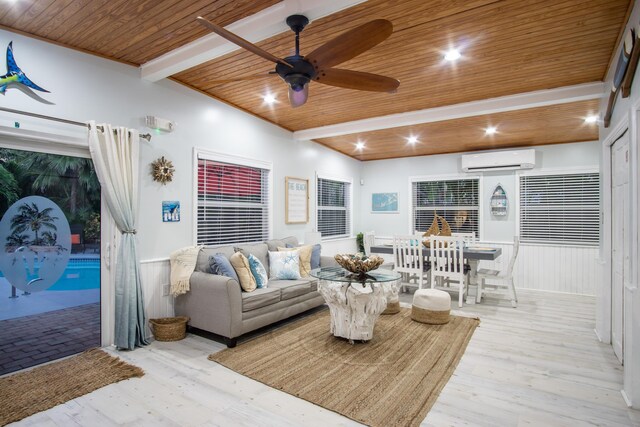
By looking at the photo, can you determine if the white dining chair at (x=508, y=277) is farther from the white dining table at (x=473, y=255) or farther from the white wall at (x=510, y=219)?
the white wall at (x=510, y=219)

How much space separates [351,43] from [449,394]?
2.53m

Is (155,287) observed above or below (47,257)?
below

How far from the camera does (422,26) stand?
2.68 metres

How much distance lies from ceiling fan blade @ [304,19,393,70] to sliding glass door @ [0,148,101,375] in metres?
2.58

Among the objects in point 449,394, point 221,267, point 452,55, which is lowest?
point 449,394

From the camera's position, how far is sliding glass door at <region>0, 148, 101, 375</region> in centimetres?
288

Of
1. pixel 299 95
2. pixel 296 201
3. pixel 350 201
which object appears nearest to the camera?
pixel 299 95

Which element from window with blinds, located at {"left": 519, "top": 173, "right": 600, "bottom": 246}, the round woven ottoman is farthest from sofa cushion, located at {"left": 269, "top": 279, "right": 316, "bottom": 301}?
window with blinds, located at {"left": 519, "top": 173, "right": 600, "bottom": 246}

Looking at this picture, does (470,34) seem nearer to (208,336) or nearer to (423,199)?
(208,336)

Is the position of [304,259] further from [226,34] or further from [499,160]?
[499,160]

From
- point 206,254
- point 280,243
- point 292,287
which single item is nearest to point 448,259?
point 292,287

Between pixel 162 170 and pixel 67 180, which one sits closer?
pixel 67 180

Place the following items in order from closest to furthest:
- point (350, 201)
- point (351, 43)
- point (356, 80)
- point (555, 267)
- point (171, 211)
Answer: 1. point (351, 43)
2. point (356, 80)
3. point (171, 211)
4. point (555, 267)
5. point (350, 201)

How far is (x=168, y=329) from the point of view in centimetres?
350
